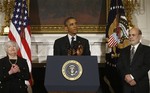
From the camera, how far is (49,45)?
21.6ft

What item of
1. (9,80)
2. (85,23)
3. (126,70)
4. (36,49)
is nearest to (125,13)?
(85,23)

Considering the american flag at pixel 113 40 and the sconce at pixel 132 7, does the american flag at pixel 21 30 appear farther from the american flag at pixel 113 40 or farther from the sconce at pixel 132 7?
the sconce at pixel 132 7

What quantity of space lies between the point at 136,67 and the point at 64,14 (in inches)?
115

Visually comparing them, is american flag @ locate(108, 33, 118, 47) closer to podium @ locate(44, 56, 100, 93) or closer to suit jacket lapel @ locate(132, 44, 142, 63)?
suit jacket lapel @ locate(132, 44, 142, 63)

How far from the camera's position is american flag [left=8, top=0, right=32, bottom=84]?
18.7ft

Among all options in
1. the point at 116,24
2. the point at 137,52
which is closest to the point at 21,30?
the point at 116,24

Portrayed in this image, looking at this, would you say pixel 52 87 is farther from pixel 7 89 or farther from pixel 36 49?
pixel 36 49

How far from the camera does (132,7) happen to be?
22.0 ft

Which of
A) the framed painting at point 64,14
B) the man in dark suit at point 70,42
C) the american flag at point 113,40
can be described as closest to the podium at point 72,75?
the man in dark suit at point 70,42

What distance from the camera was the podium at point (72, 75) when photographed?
12.1ft

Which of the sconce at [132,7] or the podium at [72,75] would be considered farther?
the sconce at [132,7]

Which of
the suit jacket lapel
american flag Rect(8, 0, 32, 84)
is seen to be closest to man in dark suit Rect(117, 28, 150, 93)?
the suit jacket lapel

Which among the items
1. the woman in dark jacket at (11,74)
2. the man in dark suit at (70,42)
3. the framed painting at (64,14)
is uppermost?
the framed painting at (64,14)

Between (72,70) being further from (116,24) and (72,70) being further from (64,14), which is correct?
(64,14)
